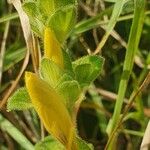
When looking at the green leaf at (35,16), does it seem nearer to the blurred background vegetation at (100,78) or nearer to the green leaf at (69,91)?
the green leaf at (69,91)

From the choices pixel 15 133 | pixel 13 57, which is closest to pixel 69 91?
pixel 15 133

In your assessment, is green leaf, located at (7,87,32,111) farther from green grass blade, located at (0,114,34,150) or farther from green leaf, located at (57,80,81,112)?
green grass blade, located at (0,114,34,150)

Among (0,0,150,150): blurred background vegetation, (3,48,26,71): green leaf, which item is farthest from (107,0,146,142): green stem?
(3,48,26,71): green leaf

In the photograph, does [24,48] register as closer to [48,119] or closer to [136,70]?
[136,70]

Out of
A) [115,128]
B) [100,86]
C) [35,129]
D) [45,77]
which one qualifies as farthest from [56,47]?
[100,86]

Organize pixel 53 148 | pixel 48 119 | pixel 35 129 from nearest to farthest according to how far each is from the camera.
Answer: pixel 48 119
pixel 53 148
pixel 35 129

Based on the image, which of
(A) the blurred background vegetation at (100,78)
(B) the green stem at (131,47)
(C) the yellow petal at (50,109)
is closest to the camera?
(C) the yellow petal at (50,109)

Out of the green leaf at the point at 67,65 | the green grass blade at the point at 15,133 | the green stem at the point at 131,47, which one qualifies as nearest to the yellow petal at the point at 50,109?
the green leaf at the point at 67,65
